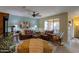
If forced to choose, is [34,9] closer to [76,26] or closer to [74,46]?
[76,26]

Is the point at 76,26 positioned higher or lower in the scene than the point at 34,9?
lower

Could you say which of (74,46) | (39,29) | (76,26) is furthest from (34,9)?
(74,46)

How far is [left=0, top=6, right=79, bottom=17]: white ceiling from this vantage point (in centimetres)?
266

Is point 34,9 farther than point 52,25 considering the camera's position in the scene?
No

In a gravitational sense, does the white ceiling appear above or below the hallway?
above

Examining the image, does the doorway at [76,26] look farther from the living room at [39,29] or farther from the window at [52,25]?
the window at [52,25]

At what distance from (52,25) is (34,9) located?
1.75 ft

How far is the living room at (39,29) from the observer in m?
2.69

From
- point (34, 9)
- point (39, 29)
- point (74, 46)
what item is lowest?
point (74, 46)

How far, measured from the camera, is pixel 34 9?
107 inches

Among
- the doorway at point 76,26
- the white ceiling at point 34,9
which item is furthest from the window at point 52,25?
the doorway at point 76,26

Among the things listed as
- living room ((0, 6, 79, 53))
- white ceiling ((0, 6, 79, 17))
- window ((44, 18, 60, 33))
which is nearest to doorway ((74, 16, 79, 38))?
living room ((0, 6, 79, 53))

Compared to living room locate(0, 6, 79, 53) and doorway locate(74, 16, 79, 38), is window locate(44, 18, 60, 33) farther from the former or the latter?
doorway locate(74, 16, 79, 38)
